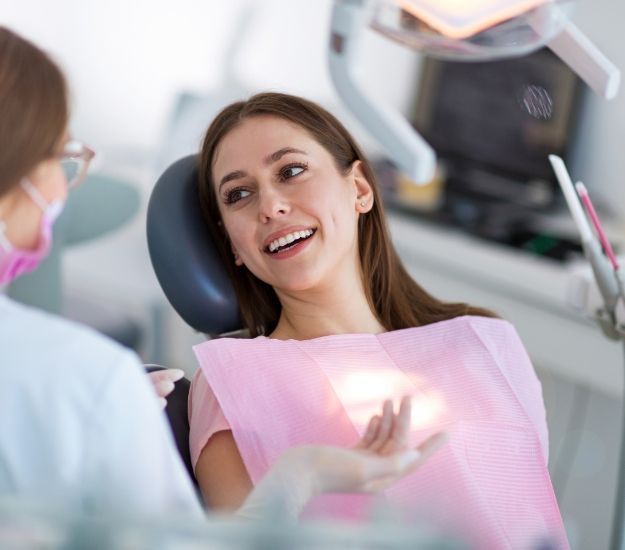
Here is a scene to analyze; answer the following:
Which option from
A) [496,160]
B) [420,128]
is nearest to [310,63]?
[420,128]

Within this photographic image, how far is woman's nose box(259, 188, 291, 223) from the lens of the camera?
1.39 m

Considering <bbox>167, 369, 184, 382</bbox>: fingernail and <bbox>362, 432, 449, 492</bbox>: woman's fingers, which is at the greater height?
<bbox>362, 432, 449, 492</bbox>: woman's fingers

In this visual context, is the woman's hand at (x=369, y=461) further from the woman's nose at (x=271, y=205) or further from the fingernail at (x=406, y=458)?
the woman's nose at (x=271, y=205)

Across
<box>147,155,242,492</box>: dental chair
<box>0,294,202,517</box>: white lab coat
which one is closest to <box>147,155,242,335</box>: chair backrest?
<box>147,155,242,492</box>: dental chair

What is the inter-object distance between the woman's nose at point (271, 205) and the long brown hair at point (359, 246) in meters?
0.11

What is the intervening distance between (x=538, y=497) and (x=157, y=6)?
107 inches

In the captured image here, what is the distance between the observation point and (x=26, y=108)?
0.84 meters

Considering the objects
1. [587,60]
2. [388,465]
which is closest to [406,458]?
[388,465]

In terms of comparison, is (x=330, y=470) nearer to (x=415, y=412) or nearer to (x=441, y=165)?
(x=415, y=412)

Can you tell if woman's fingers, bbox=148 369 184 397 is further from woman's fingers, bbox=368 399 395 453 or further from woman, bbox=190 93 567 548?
woman's fingers, bbox=368 399 395 453

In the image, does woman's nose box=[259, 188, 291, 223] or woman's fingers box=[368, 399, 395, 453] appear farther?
woman's nose box=[259, 188, 291, 223]

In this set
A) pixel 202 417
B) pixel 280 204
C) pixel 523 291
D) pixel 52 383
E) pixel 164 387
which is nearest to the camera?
pixel 52 383

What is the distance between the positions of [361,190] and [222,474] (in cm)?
54

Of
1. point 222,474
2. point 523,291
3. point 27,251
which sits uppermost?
point 27,251
